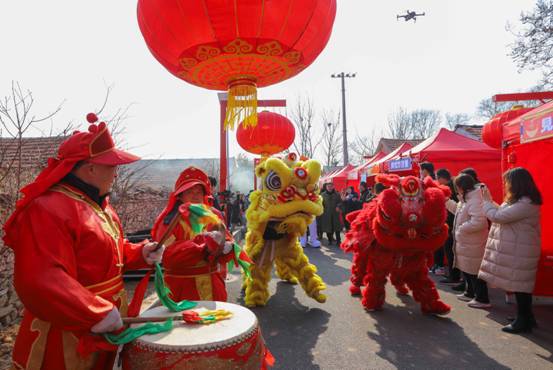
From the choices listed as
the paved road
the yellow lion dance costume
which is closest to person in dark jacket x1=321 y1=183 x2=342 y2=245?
the paved road

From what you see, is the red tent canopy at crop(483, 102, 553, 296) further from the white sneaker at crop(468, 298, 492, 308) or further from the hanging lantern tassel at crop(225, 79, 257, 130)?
the hanging lantern tassel at crop(225, 79, 257, 130)

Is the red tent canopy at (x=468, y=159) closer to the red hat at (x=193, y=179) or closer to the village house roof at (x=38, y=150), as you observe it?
the red hat at (x=193, y=179)

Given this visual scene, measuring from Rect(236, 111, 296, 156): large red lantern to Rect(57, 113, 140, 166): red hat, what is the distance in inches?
261

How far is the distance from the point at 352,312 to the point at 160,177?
1618 inches

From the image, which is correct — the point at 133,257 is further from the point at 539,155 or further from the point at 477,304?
the point at 539,155

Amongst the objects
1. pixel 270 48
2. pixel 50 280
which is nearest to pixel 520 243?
pixel 270 48

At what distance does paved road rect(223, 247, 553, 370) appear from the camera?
3240mm

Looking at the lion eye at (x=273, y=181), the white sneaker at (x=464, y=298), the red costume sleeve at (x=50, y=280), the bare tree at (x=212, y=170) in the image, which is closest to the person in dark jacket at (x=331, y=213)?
the white sneaker at (x=464, y=298)

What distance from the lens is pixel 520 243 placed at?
3.79m

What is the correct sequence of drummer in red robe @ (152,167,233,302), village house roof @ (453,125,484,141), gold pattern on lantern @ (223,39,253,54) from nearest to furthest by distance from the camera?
drummer in red robe @ (152,167,233,302), gold pattern on lantern @ (223,39,253,54), village house roof @ (453,125,484,141)

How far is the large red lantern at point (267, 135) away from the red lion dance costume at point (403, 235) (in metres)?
4.39

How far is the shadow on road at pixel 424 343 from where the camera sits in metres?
3.21

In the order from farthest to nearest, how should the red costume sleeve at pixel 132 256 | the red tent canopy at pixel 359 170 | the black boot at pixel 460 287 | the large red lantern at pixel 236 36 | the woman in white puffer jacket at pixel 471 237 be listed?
1. the red tent canopy at pixel 359 170
2. the black boot at pixel 460 287
3. the woman in white puffer jacket at pixel 471 237
4. the large red lantern at pixel 236 36
5. the red costume sleeve at pixel 132 256

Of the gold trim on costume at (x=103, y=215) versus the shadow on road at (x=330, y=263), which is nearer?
the gold trim on costume at (x=103, y=215)
